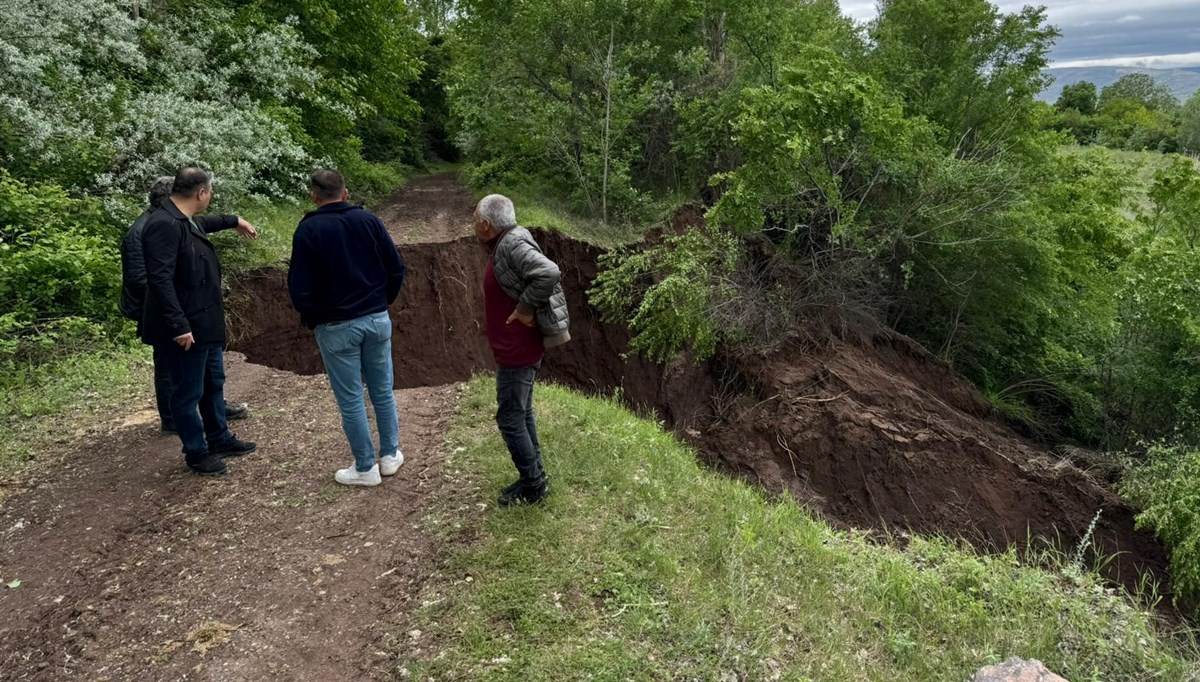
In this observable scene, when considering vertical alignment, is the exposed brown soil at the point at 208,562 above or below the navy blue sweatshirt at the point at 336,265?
below

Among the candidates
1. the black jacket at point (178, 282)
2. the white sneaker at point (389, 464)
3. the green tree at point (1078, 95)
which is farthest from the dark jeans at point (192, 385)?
the green tree at point (1078, 95)

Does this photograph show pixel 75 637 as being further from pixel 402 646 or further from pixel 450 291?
pixel 450 291

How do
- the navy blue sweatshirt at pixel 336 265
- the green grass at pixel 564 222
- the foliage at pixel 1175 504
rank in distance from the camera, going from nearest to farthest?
the navy blue sweatshirt at pixel 336 265 < the foliage at pixel 1175 504 < the green grass at pixel 564 222

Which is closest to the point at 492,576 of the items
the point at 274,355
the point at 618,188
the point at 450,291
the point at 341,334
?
the point at 341,334

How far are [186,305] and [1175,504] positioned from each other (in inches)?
408

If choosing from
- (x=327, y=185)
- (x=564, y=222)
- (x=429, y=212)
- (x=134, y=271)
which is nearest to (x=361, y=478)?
(x=327, y=185)

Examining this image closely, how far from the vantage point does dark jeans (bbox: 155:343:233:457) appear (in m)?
4.40

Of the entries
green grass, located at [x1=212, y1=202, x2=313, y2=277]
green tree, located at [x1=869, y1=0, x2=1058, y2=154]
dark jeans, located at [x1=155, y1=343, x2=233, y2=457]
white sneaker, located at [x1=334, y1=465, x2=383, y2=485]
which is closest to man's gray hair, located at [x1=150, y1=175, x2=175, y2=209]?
dark jeans, located at [x1=155, y1=343, x2=233, y2=457]

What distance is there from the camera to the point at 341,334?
4051 millimetres

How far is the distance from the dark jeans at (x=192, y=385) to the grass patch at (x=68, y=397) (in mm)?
1452

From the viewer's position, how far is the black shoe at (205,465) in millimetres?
4684

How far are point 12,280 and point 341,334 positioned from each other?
5094mm

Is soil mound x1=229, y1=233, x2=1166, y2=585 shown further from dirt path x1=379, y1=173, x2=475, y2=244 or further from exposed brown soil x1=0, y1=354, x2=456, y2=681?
exposed brown soil x1=0, y1=354, x2=456, y2=681

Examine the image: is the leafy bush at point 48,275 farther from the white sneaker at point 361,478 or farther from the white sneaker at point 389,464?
the white sneaker at point 389,464
